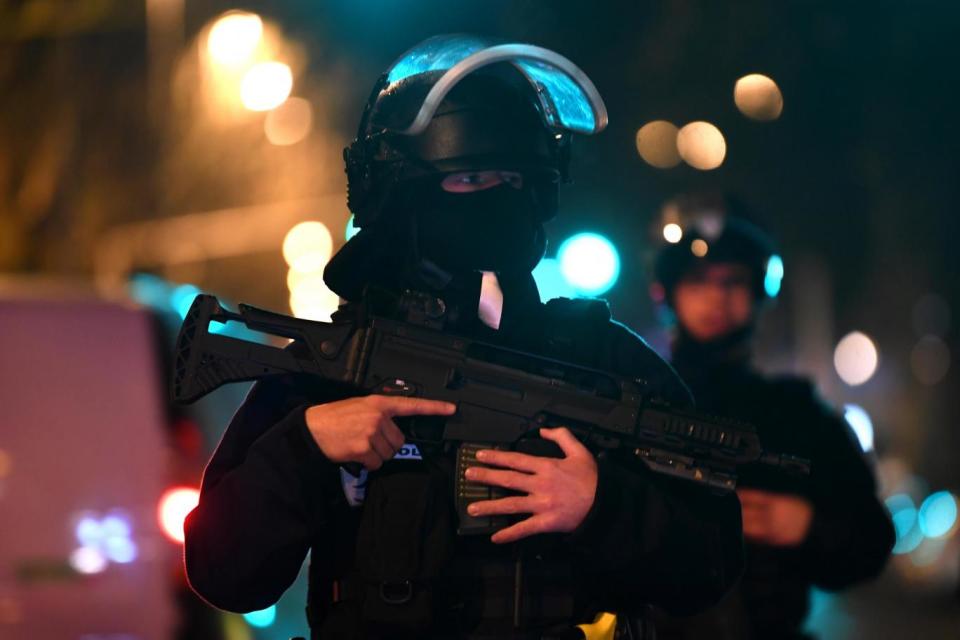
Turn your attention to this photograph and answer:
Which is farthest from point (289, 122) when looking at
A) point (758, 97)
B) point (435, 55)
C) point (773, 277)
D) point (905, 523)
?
point (435, 55)

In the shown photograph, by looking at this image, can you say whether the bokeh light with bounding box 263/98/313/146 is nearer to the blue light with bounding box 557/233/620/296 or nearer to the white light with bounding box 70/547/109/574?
the blue light with bounding box 557/233/620/296

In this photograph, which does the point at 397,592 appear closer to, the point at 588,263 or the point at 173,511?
the point at 173,511

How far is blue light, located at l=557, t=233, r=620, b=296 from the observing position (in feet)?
29.0

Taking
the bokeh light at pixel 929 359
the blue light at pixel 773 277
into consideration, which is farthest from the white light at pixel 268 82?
the bokeh light at pixel 929 359

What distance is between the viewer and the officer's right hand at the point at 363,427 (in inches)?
130

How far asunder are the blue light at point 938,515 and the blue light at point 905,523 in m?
0.15

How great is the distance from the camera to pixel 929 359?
4512 cm

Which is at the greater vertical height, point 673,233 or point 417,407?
point 673,233

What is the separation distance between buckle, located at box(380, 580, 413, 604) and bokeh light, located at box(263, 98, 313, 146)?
95.7ft

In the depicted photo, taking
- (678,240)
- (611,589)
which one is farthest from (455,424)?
(678,240)

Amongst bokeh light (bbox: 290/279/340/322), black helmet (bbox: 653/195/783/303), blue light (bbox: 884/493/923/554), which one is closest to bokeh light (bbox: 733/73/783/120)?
blue light (bbox: 884/493/923/554)

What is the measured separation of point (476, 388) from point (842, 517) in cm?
204

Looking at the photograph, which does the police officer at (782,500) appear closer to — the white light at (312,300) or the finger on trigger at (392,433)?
the finger on trigger at (392,433)

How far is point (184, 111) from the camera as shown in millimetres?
28062
